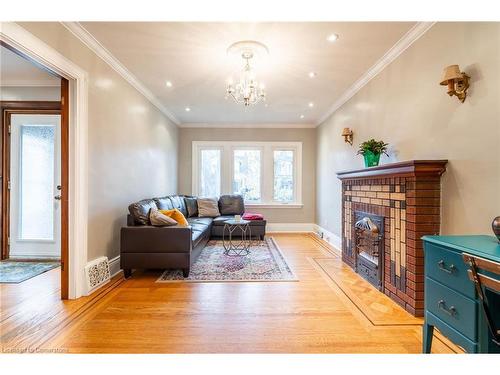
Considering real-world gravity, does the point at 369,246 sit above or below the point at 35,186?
below

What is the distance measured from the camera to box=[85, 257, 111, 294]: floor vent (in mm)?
2625

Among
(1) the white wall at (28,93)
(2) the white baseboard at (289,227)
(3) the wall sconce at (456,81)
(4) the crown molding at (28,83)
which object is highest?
(4) the crown molding at (28,83)

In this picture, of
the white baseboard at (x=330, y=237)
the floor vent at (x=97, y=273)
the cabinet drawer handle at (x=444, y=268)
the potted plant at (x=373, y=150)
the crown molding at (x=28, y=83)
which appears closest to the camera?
the cabinet drawer handle at (x=444, y=268)

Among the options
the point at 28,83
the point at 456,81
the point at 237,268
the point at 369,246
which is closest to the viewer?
the point at 456,81

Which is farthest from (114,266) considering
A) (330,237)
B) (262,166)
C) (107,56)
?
(262,166)

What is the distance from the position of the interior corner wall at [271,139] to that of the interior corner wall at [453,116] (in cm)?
307

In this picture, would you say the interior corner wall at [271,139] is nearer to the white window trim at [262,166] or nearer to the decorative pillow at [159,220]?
the white window trim at [262,166]

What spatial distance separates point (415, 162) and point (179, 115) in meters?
4.84

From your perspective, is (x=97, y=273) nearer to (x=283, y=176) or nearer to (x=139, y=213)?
(x=139, y=213)

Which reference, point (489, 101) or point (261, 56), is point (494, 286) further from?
point (261, 56)

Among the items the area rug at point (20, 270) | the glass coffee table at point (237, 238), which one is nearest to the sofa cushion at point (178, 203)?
the glass coffee table at point (237, 238)

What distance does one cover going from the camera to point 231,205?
19.3 ft

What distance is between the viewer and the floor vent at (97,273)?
2625 millimetres

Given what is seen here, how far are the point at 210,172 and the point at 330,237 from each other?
11.1 feet
